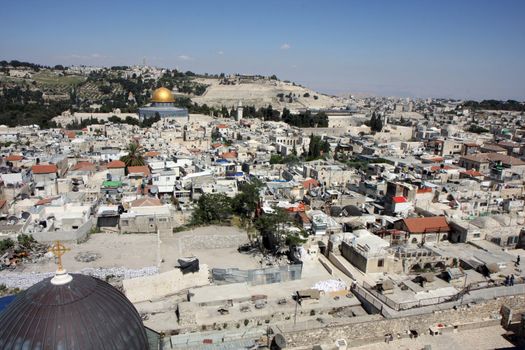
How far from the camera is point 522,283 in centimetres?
1250

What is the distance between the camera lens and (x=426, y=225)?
16.2 meters

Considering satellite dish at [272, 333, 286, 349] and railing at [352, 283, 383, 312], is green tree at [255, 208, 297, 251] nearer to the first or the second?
railing at [352, 283, 383, 312]

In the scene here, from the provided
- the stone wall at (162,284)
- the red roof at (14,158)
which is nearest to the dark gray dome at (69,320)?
the stone wall at (162,284)

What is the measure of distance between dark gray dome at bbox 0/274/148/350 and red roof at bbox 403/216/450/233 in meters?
13.5

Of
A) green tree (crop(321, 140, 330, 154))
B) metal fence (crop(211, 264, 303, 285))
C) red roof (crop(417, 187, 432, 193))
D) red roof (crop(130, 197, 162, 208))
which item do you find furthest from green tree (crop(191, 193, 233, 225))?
green tree (crop(321, 140, 330, 154))

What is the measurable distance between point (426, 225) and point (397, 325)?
6869 mm

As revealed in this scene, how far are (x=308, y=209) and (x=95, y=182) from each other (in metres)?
13.2

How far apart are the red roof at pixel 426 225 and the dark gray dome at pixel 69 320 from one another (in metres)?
13.5

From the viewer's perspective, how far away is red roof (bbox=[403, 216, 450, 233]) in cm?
1602

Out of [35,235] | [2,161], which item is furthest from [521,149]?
[2,161]

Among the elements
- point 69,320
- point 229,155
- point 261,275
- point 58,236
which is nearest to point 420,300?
point 261,275

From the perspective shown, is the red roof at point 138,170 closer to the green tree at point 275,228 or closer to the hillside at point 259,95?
the green tree at point 275,228

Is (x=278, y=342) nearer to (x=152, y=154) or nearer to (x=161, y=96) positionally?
(x=152, y=154)

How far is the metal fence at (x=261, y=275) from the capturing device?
13.3 metres
